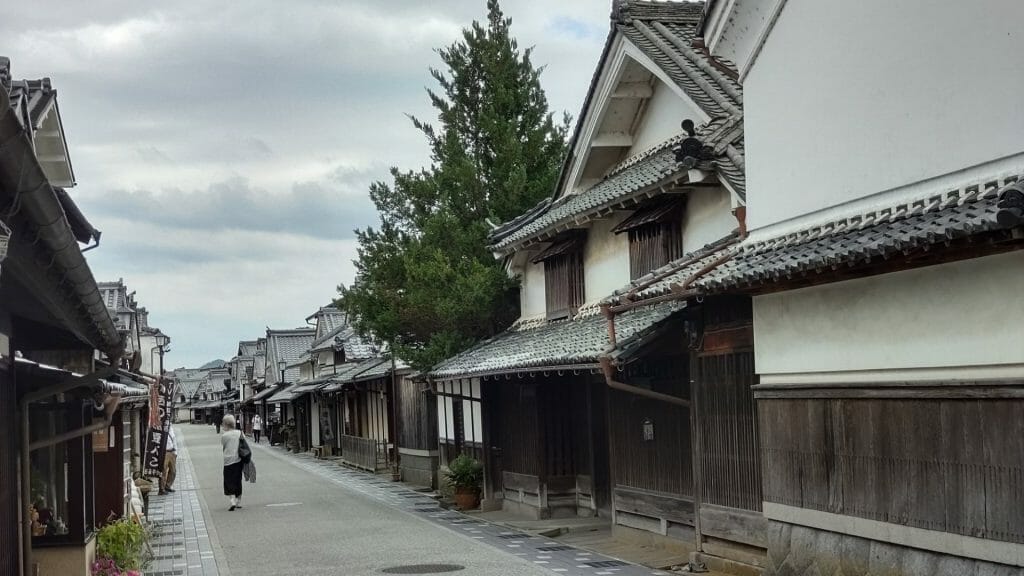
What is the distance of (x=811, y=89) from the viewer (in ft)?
38.7

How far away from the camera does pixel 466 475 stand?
82.1ft

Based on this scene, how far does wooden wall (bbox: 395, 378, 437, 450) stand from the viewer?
32.2 meters

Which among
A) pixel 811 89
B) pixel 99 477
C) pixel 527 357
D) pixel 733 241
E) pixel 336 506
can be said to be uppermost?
pixel 811 89

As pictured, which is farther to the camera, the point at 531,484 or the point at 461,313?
the point at 461,313

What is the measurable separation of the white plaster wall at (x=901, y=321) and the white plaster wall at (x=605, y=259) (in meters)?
7.77

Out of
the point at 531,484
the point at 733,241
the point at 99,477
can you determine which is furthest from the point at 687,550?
the point at 99,477

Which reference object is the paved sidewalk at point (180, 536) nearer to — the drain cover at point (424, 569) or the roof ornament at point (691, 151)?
the drain cover at point (424, 569)

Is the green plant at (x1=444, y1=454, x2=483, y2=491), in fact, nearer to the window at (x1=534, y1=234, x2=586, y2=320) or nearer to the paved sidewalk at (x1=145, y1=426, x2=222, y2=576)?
the window at (x1=534, y1=234, x2=586, y2=320)

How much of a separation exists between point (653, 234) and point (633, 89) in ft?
11.0

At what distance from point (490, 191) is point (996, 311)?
19156 mm

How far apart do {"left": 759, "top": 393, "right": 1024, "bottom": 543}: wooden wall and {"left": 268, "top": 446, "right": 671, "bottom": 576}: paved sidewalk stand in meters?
3.77

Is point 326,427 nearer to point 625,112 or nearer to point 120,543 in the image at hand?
point 625,112

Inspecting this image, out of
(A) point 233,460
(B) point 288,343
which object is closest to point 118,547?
(A) point 233,460

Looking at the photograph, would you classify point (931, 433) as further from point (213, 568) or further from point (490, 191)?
point (490, 191)
